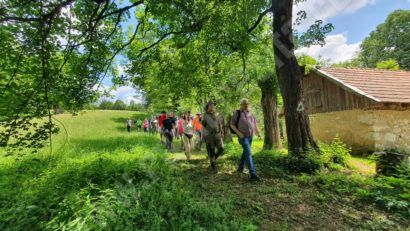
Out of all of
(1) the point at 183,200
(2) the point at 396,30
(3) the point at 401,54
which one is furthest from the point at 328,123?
(2) the point at 396,30

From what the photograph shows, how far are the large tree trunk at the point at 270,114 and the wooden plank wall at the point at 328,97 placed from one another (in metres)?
3.15

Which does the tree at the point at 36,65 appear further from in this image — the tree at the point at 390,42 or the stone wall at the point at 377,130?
the tree at the point at 390,42

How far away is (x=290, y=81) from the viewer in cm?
709

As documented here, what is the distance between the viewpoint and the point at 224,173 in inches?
265

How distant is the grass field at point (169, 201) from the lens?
333 cm

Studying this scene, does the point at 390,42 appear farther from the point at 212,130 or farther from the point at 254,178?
the point at 254,178

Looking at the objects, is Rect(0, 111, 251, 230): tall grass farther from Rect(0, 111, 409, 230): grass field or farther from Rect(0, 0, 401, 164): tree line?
Rect(0, 0, 401, 164): tree line

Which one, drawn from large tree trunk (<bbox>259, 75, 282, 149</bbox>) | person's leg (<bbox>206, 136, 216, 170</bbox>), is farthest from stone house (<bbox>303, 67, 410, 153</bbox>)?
person's leg (<bbox>206, 136, 216, 170</bbox>)

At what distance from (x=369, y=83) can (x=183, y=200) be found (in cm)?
1425

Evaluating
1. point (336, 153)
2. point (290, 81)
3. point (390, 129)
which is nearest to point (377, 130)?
point (390, 129)

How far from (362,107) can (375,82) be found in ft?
8.88

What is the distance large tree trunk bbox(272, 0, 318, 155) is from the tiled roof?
705cm

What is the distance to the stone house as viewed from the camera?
12289 millimetres

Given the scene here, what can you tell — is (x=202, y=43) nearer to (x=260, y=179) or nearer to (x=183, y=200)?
(x=260, y=179)
